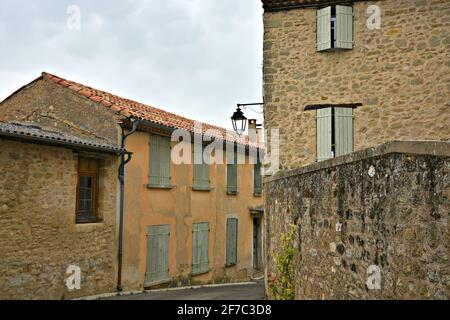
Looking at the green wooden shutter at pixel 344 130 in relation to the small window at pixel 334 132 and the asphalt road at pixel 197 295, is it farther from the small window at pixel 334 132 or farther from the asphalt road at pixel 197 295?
the asphalt road at pixel 197 295

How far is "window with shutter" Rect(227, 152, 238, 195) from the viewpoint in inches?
647

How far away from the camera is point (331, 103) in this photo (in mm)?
9820

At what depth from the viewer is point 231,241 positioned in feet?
54.4

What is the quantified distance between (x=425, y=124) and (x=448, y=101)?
603 millimetres

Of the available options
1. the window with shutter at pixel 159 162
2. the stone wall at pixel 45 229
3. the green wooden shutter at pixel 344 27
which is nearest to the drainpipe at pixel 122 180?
the stone wall at pixel 45 229

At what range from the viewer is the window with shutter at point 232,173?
16436mm

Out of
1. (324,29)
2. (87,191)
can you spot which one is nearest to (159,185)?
(87,191)

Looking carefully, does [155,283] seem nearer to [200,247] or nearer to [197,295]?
[197,295]

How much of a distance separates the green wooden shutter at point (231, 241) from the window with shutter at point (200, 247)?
4.64 feet

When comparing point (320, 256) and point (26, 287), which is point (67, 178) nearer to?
point (26, 287)

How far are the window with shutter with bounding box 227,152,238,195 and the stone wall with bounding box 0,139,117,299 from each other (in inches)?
240

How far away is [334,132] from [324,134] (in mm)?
208

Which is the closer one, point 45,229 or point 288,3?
point 45,229
